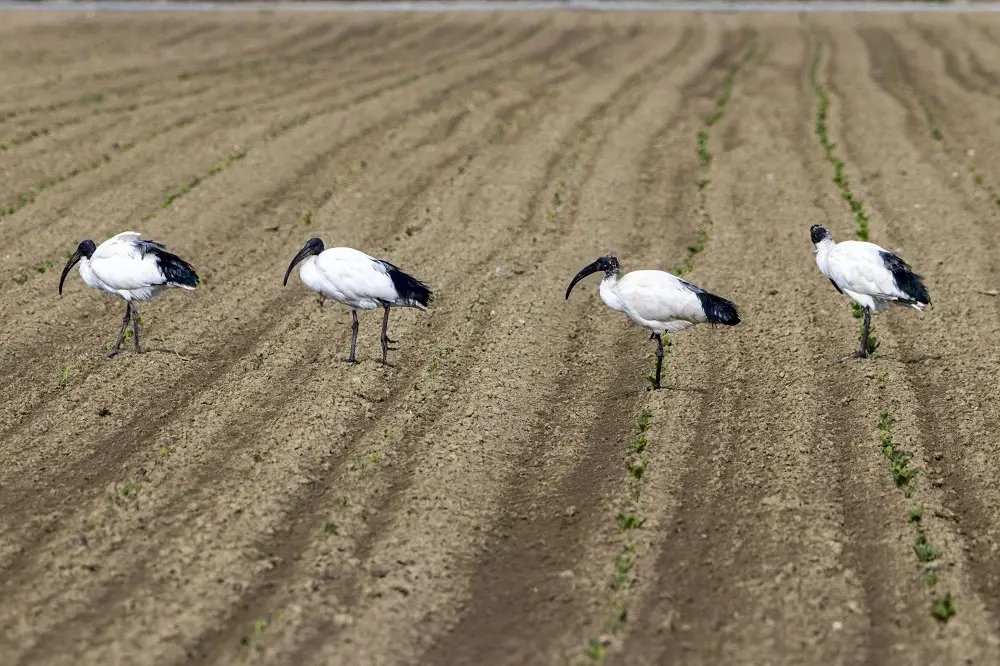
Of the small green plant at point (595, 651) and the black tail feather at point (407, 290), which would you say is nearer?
the small green plant at point (595, 651)

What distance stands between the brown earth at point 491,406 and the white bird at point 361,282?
2.49 ft

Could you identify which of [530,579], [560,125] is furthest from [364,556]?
[560,125]

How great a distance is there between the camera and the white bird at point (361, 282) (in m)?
11.5

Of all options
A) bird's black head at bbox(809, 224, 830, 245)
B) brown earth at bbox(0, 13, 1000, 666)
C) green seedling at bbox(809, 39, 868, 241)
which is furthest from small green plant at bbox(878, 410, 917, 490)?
green seedling at bbox(809, 39, 868, 241)

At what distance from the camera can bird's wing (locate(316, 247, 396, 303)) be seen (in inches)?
452

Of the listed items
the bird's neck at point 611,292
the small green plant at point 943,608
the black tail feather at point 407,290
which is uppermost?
the black tail feather at point 407,290

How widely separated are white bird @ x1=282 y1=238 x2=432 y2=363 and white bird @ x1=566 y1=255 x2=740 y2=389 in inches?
69.1

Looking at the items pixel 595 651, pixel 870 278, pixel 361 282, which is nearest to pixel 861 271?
→ pixel 870 278

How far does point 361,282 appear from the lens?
1148 centimetres

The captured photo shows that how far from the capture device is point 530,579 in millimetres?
8195

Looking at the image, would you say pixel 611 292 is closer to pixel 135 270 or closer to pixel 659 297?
pixel 659 297

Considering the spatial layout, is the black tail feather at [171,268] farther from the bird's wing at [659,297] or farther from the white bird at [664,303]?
the bird's wing at [659,297]

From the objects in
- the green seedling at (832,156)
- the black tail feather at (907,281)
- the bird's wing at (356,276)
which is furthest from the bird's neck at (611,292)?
the green seedling at (832,156)

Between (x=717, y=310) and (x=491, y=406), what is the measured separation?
2.45 m
